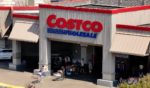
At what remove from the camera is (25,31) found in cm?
4112

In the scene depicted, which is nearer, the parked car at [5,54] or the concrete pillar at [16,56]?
the concrete pillar at [16,56]

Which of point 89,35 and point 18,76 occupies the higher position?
point 89,35

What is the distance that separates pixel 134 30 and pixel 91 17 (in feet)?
12.1

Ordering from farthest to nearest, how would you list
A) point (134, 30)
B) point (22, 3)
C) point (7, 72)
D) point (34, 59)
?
point (22, 3)
point (34, 59)
point (7, 72)
point (134, 30)

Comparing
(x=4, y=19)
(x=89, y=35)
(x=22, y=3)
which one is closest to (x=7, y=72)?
(x=4, y=19)

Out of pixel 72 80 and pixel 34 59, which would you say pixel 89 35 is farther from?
pixel 34 59

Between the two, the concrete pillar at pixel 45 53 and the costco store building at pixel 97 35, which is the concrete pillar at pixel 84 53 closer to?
the costco store building at pixel 97 35

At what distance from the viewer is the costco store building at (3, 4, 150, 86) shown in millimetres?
35125

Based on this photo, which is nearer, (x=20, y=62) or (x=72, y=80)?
(x=72, y=80)

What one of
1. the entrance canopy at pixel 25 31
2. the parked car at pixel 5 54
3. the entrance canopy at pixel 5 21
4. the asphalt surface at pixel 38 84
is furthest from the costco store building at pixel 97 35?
the parked car at pixel 5 54

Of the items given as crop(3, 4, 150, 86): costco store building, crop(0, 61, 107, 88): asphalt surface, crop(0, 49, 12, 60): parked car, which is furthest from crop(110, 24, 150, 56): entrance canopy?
crop(0, 49, 12, 60): parked car

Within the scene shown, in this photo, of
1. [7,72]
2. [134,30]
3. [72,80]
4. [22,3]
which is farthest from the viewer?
[22,3]

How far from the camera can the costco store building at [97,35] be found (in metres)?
35.1

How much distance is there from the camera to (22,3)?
183ft
